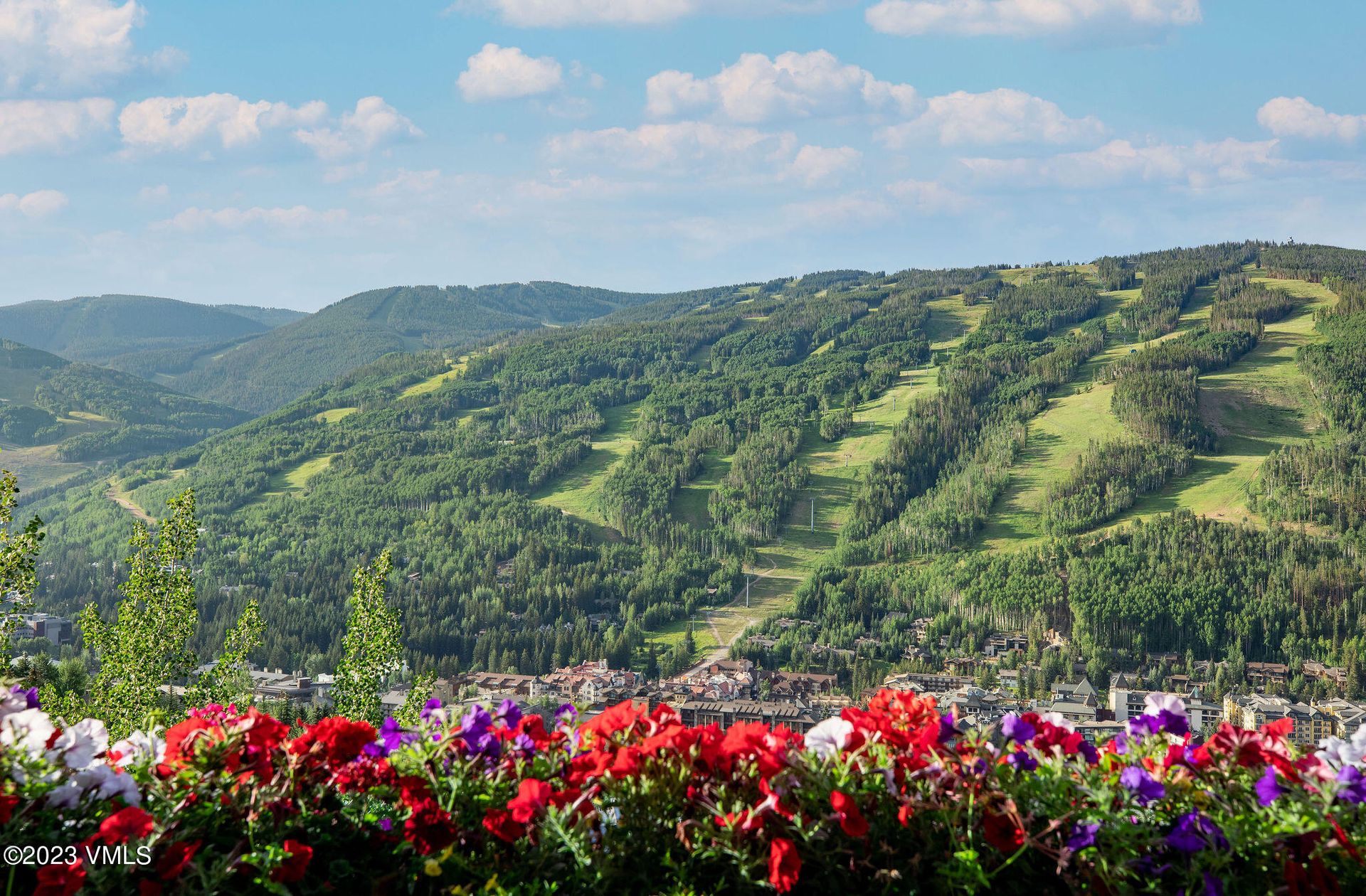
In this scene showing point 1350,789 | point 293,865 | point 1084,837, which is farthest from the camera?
point 1350,789

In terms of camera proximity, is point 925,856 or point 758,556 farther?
point 758,556

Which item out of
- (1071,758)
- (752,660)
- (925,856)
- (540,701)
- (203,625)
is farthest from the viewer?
Result: (203,625)

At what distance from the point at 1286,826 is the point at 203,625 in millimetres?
139139

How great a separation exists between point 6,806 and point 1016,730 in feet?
16.9

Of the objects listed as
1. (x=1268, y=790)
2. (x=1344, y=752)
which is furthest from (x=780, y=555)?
(x=1268, y=790)

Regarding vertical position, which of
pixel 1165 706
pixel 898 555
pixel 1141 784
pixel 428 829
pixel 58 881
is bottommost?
pixel 898 555

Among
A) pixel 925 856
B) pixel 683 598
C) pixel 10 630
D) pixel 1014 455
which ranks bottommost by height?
pixel 683 598

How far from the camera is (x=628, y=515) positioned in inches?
7254

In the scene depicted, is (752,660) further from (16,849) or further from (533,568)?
(16,849)

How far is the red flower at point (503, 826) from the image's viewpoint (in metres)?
5.43

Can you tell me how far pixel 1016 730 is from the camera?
6016 mm

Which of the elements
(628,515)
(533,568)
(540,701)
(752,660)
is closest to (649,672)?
(752,660)

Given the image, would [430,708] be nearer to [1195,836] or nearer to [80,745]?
[80,745]

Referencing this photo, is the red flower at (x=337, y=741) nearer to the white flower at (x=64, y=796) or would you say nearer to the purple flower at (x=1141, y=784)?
the white flower at (x=64, y=796)
